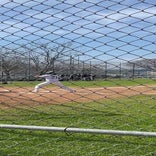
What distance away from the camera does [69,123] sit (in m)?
5.95

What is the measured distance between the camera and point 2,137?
4.65 meters

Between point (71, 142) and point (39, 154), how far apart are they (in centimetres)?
65

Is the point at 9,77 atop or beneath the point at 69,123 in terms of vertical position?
atop

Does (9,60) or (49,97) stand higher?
(9,60)

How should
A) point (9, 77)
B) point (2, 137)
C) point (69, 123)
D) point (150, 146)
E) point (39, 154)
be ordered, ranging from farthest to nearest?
→ point (9, 77)
point (69, 123)
point (2, 137)
point (150, 146)
point (39, 154)

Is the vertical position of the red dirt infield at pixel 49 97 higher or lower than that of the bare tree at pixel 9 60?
lower

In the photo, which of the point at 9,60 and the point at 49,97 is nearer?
the point at 9,60

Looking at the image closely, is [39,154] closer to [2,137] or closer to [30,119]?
[2,137]

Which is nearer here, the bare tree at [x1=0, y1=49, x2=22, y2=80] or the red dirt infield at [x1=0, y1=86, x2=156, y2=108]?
the bare tree at [x1=0, y1=49, x2=22, y2=80]

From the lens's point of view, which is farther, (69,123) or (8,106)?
(8,106)

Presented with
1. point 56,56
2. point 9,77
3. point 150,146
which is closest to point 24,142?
point 56,56

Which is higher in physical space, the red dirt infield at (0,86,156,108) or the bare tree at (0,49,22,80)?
the bare tree at (0,49,22,80)

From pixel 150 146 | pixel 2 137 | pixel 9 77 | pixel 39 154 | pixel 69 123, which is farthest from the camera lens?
pixel 9 77

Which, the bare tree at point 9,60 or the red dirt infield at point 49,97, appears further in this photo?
the red dirt infield at point 49,97
